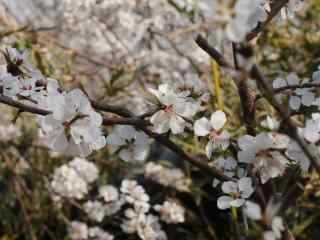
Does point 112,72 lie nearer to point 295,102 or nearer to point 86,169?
point 86,169

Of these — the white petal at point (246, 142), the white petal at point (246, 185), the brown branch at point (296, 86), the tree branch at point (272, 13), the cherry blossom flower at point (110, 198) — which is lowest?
the cherry blossom flower at point (110, 198)

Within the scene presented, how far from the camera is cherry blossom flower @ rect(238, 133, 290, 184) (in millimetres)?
606

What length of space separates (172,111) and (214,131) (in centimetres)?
6

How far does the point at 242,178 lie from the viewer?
0.62 m

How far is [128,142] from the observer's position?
0.73m

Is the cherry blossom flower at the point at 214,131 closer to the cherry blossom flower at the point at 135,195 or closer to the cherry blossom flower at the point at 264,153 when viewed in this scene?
the cherry blossom flower at the point at 264,153

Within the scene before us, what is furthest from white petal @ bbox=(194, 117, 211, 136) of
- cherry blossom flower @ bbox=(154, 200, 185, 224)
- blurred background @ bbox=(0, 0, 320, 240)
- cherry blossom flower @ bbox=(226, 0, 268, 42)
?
cherry blossom flower @ bbox=(154, 200, 185, 224)

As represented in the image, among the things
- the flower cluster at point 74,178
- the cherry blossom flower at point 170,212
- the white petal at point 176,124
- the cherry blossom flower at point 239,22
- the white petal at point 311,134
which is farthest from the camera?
the flower cluster at point 74,178

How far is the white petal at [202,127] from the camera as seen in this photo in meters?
0.65

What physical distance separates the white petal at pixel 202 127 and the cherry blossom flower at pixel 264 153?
0.05 metres

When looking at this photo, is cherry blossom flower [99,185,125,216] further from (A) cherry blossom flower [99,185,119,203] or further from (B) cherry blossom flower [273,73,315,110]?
(B) cherry blossom flower [273,73,315,110]

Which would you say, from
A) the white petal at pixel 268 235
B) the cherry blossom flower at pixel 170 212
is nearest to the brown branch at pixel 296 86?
the white petal at pixel 268 235

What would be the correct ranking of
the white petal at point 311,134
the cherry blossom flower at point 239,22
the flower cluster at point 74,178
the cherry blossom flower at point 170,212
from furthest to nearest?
1. the flower cluster at point 74,178
2. the cherry blossom flower at point 170,212
3. the white petal at point 311,134
4. the cherry blossom flower at point 239,22

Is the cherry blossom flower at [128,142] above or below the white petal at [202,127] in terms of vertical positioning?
below
